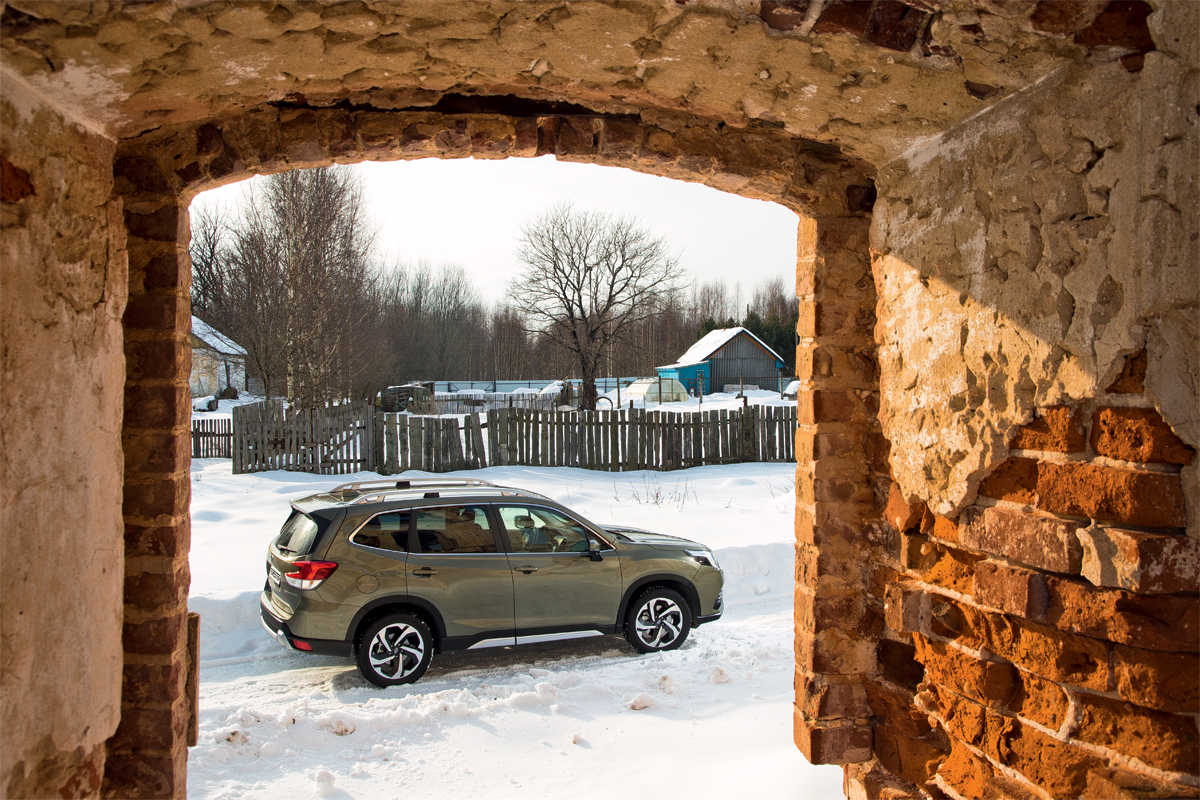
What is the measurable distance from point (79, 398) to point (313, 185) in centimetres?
1838

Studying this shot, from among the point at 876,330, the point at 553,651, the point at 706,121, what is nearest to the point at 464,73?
the point at 706,121

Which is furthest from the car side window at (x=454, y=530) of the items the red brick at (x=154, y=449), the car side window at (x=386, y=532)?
the red brick at (x=154, y=449)

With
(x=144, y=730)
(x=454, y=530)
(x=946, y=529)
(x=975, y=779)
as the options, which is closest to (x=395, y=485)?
(x=454, y=530)

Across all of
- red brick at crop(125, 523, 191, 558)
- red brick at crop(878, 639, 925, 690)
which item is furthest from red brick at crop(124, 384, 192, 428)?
red brick at crop(878, 639, 925, 690)

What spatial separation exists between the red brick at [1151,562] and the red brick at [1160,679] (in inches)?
5.9

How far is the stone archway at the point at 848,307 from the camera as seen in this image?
5.47ft

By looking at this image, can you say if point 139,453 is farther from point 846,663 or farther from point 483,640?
point 483,640

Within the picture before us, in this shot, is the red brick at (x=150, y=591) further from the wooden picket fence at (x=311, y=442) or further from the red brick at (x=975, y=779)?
the wooden picket fence at (x=311, y=442)

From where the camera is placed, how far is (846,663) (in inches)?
114

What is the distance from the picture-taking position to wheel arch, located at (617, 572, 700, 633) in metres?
6.07

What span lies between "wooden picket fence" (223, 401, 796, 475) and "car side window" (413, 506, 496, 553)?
8781 millimetres

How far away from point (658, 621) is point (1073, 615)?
182 inches

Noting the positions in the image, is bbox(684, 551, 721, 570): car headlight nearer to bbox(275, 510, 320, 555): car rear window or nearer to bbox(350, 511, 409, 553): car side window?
bbox(350, 511, 409, 553): car side window

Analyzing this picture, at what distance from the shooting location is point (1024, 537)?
1.88 meters
